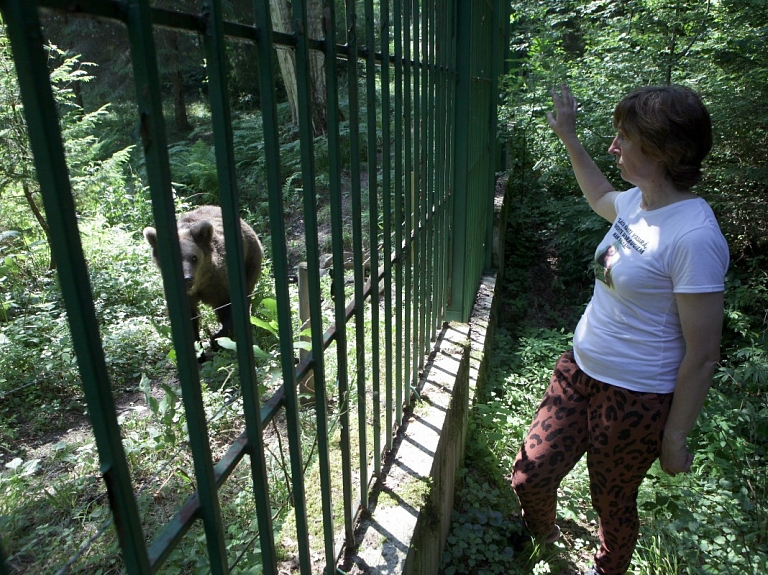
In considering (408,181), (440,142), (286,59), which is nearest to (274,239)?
(408,181)

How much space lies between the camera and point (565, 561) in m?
3.31

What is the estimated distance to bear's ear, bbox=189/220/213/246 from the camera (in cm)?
570

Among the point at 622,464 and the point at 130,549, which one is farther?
the point at 622,464

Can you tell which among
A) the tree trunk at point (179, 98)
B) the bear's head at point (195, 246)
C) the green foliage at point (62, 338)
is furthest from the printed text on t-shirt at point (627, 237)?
the tree trunk at point (179, 98)

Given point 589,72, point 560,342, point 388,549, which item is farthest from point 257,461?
point 589,72

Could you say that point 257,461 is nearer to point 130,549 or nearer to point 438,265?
point 130,549

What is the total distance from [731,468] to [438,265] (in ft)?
7.24

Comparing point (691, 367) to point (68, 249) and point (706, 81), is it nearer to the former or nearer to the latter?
point (68, 249)

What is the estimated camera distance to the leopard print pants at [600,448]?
2559 millimetres

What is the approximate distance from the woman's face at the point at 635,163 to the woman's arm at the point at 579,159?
0.50 m

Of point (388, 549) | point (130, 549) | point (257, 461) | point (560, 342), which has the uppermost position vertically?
point (130, 549)

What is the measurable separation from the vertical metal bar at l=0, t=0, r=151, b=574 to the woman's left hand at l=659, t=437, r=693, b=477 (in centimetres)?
218

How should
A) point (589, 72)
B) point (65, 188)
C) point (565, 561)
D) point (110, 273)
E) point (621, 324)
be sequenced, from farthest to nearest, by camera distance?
1. point (589, 72)
2. point (110, 273)
3. point (565, 561)
4. point (621, 324)
5. point (65, 188)

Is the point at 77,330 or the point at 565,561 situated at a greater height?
the point at 77,330
